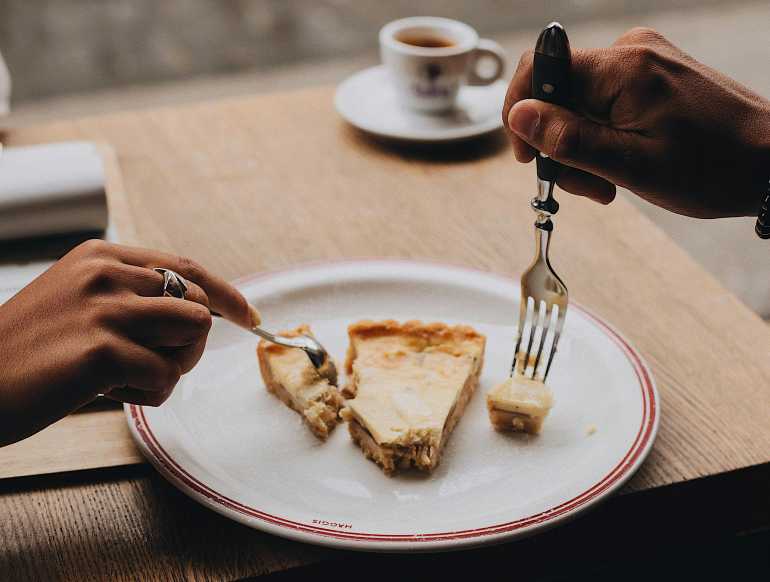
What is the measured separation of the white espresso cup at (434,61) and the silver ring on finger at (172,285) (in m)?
0.81

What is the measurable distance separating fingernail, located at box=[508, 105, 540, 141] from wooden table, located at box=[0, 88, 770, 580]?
13.1 inches

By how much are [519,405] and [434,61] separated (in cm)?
81

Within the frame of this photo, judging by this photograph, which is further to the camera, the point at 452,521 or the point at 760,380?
the point at 760,380

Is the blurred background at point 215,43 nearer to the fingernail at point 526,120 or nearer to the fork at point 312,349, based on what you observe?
the fork at point 312,349

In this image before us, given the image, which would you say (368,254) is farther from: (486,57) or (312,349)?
(486,57)

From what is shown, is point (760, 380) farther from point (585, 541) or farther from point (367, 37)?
point (367, 37)

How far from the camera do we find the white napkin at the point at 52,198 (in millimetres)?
1136

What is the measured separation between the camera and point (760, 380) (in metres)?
0.98

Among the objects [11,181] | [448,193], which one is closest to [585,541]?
[448,193]

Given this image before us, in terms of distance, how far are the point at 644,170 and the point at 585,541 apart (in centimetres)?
36

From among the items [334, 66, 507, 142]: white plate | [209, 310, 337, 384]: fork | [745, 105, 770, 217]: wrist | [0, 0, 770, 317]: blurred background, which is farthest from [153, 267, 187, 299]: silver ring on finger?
[0, 0, 770, 317]: blurred background

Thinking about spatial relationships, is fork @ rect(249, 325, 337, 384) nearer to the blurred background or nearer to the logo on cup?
the logo on cup

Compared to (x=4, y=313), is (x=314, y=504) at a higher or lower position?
lower

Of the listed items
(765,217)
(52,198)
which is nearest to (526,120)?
(765,217)
